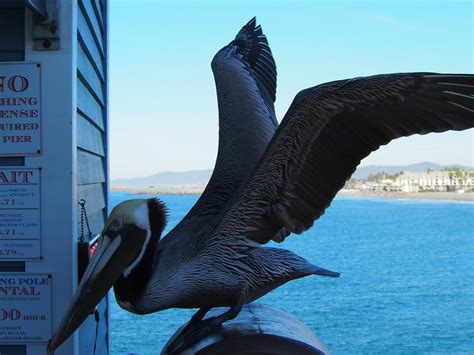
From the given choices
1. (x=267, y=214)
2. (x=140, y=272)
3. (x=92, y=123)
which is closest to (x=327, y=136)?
(x=267, y=214)

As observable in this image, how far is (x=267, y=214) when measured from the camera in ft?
9.29

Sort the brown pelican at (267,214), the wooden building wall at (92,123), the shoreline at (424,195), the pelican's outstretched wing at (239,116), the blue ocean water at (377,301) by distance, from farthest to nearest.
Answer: the shoreline at (424,195)
the blue ocean water at (377,301)
the wooden building wall at (92,123)
the pelican's outstretched wing at (239,116)
the brown pelican at (267,214)

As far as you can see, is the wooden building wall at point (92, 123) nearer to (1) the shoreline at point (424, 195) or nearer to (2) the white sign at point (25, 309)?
(2) the white sign at point (25, 309)

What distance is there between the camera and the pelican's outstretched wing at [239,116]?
3.27 metres

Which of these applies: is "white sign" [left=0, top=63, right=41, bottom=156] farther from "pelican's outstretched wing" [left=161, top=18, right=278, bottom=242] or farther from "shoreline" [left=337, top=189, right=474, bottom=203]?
"shoreline" [left=337, top=189, right=474, bottom=203]

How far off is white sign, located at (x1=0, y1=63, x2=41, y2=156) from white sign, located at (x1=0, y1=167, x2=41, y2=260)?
0.35ft

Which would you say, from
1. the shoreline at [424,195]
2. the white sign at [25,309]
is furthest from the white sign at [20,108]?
the shoreline at [424,195]

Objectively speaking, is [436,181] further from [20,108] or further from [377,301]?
[20,108]

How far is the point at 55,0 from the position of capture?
9.50ft

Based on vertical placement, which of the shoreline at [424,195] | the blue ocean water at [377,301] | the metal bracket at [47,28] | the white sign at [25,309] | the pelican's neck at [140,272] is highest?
the metal bracket at [47,28]

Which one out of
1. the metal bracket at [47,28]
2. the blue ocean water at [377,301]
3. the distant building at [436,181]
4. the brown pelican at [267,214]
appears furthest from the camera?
the distant building at [436,181]

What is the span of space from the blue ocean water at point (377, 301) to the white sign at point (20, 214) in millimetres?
1900

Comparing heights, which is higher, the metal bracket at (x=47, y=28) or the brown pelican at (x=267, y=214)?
the metal bracket at (x=47, y=28)

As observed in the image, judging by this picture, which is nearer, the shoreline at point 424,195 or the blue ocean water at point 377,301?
the blue ocean water at point 377,301
